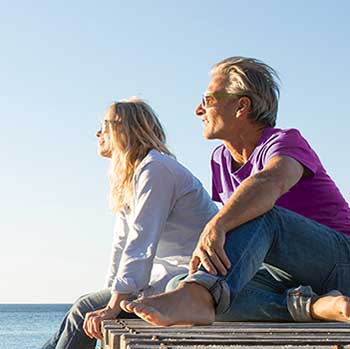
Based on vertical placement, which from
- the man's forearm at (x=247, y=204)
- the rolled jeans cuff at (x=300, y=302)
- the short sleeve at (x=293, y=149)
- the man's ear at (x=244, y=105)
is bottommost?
the rolled jeans cuff at (x=300, y=302)

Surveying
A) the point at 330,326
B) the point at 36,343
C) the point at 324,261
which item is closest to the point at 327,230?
the point at 324,261

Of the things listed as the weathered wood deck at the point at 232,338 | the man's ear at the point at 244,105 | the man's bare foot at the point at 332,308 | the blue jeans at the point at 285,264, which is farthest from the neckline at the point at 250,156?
the weathered wood deck at the point at 232,338

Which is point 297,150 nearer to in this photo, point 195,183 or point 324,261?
point 324,261

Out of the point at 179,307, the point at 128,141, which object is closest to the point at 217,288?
the point at 179,307

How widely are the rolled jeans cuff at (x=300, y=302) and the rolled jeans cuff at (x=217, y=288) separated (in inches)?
16.9

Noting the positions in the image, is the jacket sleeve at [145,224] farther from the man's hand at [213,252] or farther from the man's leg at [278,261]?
the man's hand at [213,252]

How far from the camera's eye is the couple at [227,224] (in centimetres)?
398

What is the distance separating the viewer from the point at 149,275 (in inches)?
199

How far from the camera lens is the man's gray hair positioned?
490 centimetres

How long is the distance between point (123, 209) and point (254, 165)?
987 mm

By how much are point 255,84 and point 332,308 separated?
1317 mm

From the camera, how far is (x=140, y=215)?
16.8 ft

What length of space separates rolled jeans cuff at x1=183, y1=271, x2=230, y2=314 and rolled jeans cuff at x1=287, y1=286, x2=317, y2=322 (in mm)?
429

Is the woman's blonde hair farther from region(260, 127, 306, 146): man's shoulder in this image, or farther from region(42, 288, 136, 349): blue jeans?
region(260, 127, 306, 146): man's shoulder
